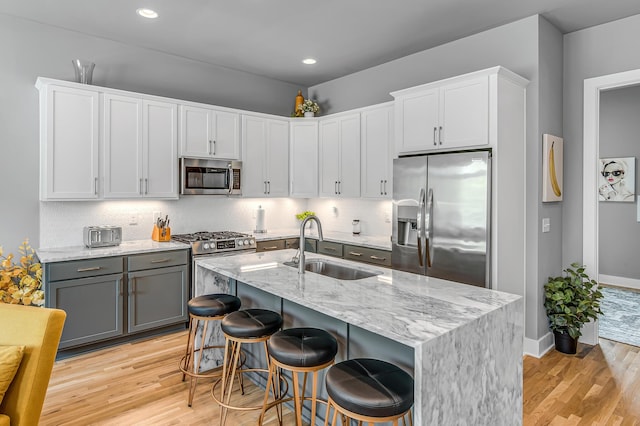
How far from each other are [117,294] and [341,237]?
98.3 inches

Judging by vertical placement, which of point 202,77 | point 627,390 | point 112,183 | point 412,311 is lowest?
point 627,390

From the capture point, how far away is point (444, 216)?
3.37 metres

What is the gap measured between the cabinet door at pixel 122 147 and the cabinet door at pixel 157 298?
33.4 inches

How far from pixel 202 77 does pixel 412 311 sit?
4114mm

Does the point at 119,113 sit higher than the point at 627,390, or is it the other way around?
the point at 119,113

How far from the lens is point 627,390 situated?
2865 mm

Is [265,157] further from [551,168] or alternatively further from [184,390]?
[551,168]

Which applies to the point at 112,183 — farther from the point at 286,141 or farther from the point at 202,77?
the point at 286,141

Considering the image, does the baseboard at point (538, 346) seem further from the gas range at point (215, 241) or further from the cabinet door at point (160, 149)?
the cabinet door at point (160, 149)

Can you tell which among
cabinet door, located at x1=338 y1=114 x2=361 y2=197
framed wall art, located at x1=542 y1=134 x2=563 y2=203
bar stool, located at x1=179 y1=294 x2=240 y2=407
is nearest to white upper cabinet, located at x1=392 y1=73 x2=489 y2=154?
framed wall art, located at x1=542 y1=134 x2=563 y2=203

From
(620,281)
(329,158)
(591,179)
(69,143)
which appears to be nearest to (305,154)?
(329,158)

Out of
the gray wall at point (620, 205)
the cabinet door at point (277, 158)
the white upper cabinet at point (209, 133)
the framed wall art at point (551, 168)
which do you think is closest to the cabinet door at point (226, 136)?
the white upper cabinet at point (209, 133)

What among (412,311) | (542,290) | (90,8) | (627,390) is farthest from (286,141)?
(627,390)

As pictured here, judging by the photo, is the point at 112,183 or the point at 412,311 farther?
the point at 112,183
